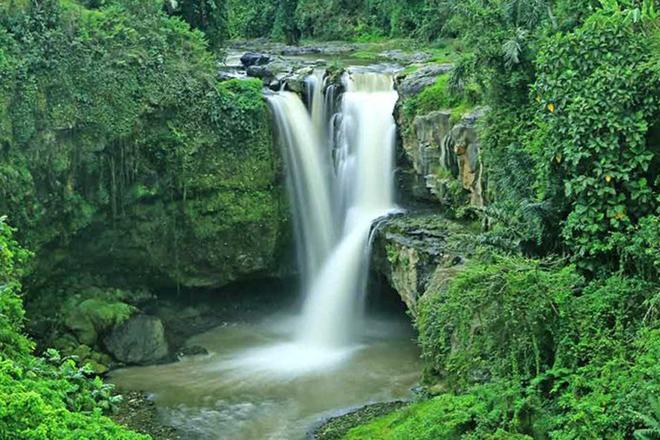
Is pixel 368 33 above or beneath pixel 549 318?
above

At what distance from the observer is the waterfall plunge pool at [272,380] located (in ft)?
39.0

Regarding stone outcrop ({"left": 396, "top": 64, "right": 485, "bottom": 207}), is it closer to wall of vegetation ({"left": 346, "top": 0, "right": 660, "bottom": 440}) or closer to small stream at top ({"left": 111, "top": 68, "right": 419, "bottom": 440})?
small stream at top ({"left": 111, "top": 68, "right": 419, "bottom": 440})

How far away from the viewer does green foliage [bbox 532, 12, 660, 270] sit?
8930 millimetres

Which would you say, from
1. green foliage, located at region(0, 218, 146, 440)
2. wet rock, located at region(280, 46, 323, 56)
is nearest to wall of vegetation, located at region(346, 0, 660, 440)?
green foliage, located at region(0, 218, 146, 440)

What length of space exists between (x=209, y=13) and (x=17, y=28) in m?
6.02

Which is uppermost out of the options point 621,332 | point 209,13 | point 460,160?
point 209,13

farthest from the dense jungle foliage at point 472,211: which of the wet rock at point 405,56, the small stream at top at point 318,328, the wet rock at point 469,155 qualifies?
the wet rock at point 405,56

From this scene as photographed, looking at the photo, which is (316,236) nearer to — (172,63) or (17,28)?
(172,63)

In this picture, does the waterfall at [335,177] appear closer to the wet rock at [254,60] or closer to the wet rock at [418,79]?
the wet rock at [418,79]

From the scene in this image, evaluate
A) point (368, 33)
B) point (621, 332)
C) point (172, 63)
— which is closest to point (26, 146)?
point (172, 63)

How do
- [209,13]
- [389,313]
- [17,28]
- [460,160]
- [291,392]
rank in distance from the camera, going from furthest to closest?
[209,13], [389,313], [17,28], [460,160], [291,392]

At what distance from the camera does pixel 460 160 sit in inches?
535

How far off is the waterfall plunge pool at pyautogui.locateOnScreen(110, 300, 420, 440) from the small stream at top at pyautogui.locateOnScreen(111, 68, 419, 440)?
0.8 inches

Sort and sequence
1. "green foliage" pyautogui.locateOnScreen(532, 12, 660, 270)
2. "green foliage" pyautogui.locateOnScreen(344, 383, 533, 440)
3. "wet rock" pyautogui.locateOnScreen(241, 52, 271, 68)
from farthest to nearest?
"wet rock" pyautogui.locateOnScreen(241, 52, 271, 68), "green foliage" pyautogui.locateOnScreen(532, 12, 660, 270), "green foliage" pyautogui.locateOnScreen(344, 383, 533, 440)
